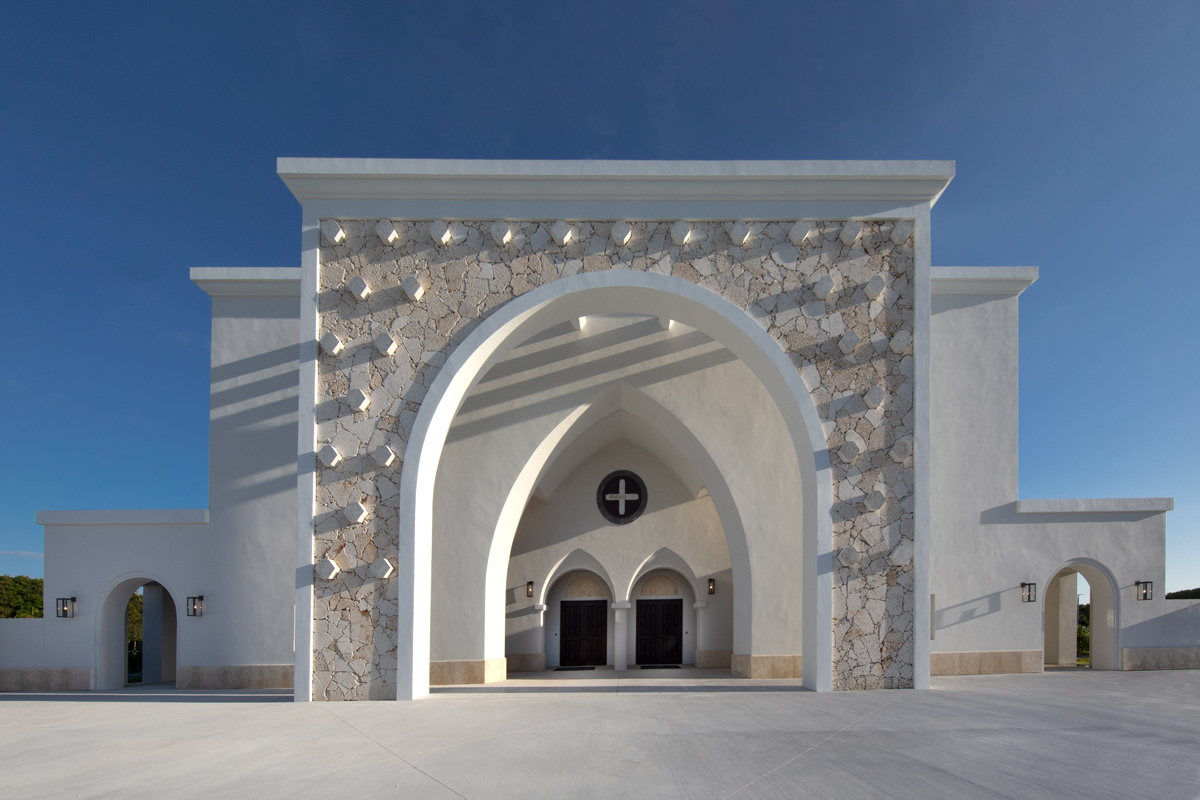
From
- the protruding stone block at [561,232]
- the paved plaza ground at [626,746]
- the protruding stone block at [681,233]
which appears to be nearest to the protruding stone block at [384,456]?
the paved plaza ground at [626,746]

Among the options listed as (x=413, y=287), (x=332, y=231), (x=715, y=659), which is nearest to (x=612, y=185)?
(x=413, y=287)

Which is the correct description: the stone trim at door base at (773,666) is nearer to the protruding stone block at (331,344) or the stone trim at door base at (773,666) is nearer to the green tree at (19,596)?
the protruding stone block at (331,344)

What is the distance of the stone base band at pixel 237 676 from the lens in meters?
12.5

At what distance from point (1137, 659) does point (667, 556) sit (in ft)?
29.0

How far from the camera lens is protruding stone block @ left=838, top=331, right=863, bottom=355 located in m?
9.59

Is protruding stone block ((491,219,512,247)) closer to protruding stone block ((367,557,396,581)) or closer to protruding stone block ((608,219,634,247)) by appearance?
protruding stone block ((608,219,634,247))

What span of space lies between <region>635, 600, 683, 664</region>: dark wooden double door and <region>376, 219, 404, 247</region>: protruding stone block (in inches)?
431

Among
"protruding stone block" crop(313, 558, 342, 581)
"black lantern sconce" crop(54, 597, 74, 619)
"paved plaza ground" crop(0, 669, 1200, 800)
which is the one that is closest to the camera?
"paved plaza ground" crop(0, 669, 1200, 800)

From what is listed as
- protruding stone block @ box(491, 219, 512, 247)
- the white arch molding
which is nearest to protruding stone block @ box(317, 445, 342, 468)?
the white arch molding

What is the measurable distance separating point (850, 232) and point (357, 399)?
668 centimetres

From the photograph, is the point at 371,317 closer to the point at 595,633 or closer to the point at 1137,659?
the point at 595,633

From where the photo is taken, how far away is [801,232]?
9750 millimetres

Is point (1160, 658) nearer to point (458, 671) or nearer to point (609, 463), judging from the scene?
point (609, 463)

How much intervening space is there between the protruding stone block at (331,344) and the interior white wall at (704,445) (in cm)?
337
